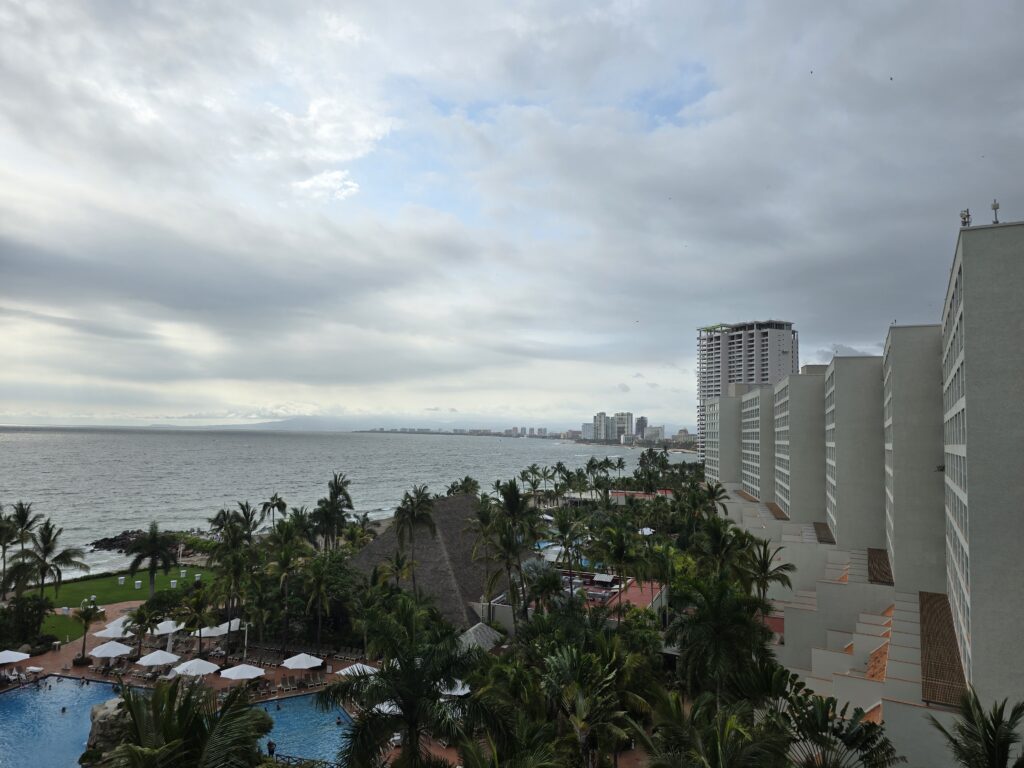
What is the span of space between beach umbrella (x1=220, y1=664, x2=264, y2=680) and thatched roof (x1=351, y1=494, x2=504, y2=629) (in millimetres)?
12612

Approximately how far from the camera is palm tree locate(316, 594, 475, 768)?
54.3 ft

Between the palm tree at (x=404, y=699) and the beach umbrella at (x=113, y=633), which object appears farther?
the beach umbrella at (x=113, y=633)

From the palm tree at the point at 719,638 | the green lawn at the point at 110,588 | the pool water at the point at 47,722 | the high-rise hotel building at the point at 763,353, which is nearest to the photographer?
the palm tree at the point at 719,638

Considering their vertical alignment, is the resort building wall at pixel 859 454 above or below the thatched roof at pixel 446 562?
above

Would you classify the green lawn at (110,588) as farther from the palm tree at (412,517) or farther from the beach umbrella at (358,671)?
the beach umbrella at (358,671)

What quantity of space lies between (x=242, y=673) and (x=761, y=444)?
6686 cm

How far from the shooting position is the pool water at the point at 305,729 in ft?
93.2

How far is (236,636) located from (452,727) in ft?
108

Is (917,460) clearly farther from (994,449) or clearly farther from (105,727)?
(105,727)

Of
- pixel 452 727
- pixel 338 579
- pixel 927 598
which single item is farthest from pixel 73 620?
pixel 927 598

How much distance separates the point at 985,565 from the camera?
863 inches

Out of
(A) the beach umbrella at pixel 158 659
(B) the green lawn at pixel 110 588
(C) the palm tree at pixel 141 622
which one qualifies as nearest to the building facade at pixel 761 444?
(B) the green lawn at pixel 110 588

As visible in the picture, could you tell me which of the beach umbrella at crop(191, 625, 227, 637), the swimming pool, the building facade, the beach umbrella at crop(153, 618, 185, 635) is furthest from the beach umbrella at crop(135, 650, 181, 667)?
the building facade

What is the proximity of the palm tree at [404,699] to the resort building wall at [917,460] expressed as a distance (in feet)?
98.2
